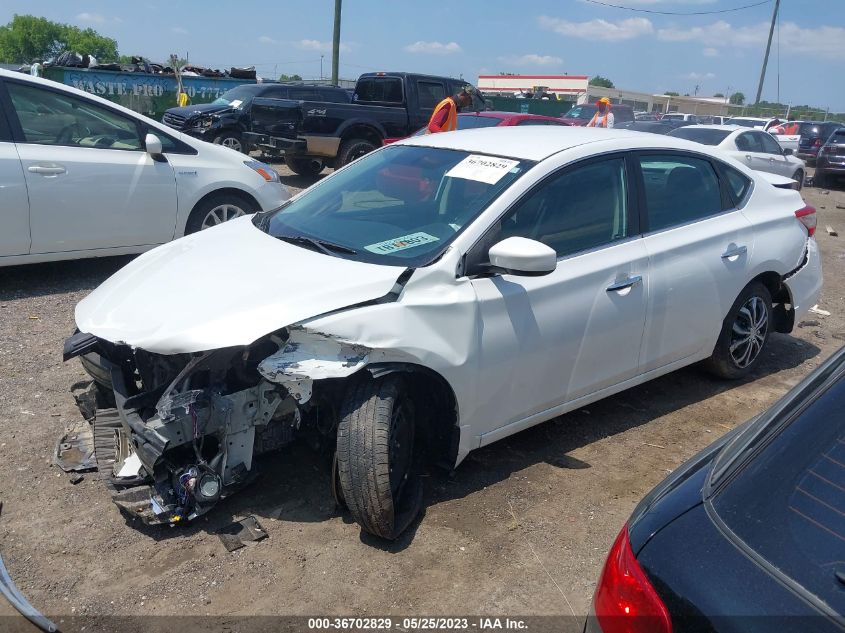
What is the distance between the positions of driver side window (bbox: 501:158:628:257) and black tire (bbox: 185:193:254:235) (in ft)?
12.8

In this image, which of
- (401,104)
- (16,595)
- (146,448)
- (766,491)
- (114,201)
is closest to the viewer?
(766,491)

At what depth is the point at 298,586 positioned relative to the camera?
286cm

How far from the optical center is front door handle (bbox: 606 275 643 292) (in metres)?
3.73

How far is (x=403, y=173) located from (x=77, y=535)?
2.47 m

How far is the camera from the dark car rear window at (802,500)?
1398 millimetres

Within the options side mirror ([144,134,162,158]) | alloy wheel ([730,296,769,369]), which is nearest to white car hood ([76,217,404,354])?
alloy wheel ([730,296,769,369])

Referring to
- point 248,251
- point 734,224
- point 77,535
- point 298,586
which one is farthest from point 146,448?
point 734,224

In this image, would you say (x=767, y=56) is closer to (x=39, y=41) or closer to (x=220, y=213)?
(x=220, y=213)

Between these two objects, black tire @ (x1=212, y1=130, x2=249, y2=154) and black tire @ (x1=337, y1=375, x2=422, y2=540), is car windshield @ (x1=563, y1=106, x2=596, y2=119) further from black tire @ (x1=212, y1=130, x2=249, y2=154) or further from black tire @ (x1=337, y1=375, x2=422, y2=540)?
black tire @ (x1=337, y1=375, x2=422, y2=540)

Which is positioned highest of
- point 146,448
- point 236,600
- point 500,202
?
point 500,202

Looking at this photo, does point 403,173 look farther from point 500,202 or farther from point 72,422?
point 72,422

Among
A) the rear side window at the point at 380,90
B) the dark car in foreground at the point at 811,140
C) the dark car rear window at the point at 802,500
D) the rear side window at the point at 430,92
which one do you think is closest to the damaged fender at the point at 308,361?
the dark car rear window at the point at 802,500

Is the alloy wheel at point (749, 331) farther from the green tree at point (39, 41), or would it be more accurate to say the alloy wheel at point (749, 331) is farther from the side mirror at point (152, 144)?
the green tree at point (39, 41)

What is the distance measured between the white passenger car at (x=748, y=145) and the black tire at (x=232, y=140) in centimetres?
884
